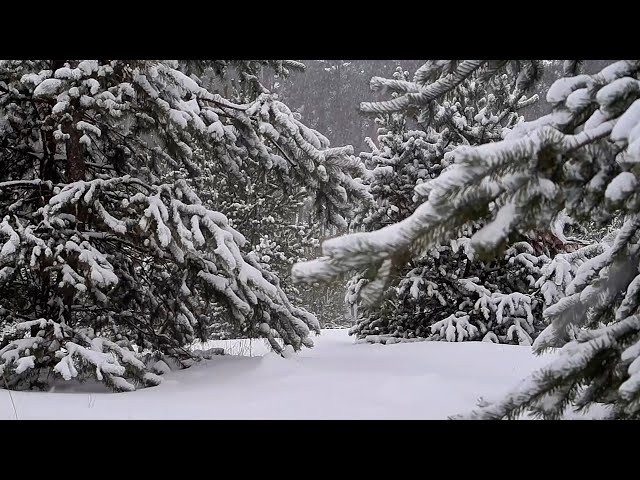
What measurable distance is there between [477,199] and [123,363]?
337 cm

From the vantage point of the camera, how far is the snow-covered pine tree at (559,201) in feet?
4.46

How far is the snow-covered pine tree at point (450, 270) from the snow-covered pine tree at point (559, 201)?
537cm

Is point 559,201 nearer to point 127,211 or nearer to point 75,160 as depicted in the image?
point 127,211

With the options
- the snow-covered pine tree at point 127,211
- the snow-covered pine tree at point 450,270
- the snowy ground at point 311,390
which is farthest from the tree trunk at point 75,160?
the snow-covered pine tree at point 450,270

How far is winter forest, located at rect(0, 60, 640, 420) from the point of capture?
1446 mm

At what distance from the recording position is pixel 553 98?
5.91 ft

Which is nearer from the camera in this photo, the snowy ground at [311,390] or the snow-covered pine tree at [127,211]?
the snowy ground at [311,390]

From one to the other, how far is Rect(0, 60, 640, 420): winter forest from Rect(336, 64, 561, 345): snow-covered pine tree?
5 cm

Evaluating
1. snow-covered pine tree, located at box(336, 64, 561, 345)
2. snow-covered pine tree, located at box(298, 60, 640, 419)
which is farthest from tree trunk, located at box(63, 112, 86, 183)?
snow-covered pine tree, located at box(298, 60, 640, 419)

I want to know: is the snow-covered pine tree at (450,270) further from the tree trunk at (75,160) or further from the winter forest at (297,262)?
the tree trunk at (75,160)

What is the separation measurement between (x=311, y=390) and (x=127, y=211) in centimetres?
226

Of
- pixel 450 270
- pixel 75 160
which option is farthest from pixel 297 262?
pixel 450 270
